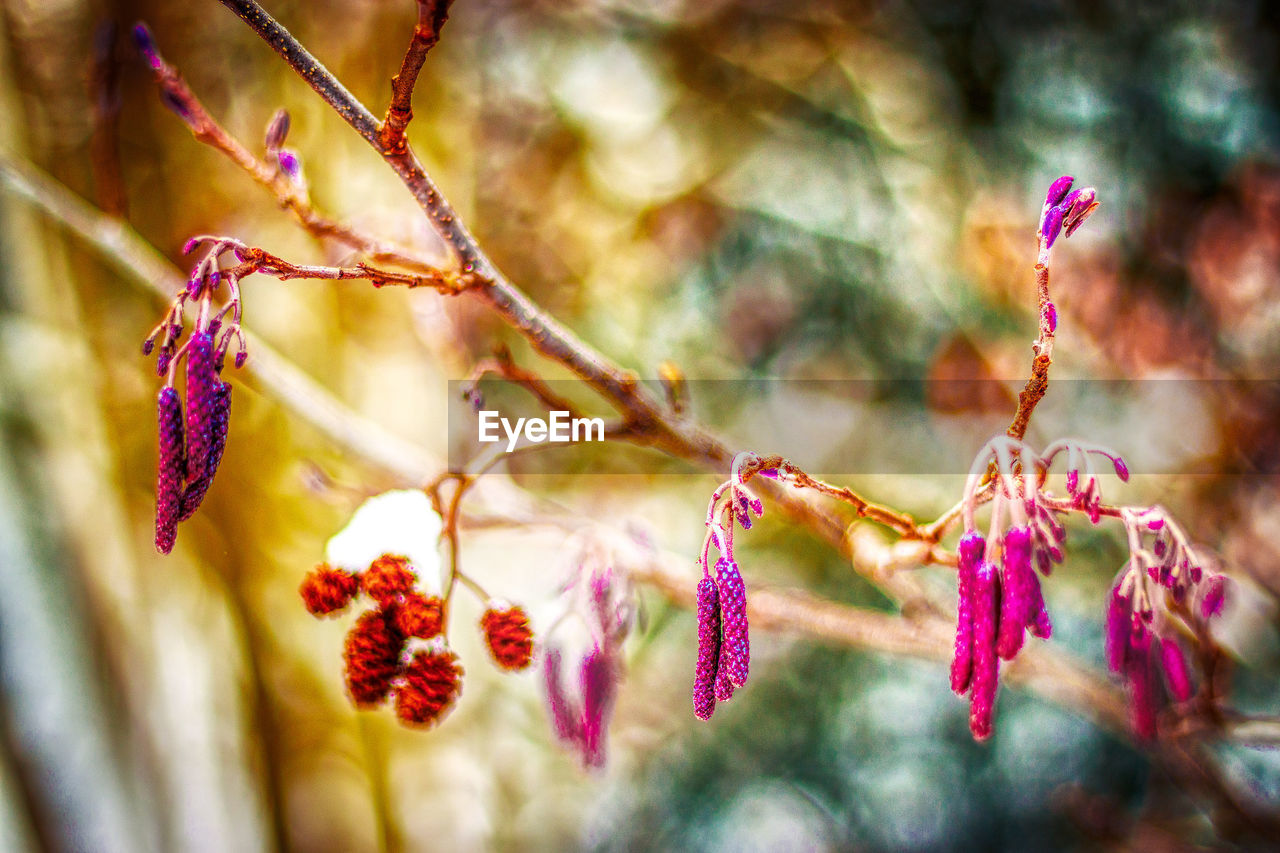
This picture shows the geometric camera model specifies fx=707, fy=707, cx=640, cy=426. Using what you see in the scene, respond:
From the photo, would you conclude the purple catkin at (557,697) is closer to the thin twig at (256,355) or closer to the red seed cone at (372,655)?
the red seed cone at (372,655)

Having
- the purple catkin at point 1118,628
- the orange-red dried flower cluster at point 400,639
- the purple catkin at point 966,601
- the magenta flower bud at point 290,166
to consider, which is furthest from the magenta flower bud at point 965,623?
the magenta flower bud at point 290,166

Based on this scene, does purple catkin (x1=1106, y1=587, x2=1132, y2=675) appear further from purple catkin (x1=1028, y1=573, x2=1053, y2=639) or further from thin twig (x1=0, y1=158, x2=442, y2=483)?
thin twig (x1=0, y1=158, x2=442, y2=483)

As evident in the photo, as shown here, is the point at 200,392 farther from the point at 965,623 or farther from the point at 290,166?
the point at 965,623

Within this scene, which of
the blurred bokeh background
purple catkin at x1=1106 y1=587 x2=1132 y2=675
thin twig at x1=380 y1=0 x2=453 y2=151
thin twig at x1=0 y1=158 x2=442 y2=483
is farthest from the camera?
the blurred bokeh background

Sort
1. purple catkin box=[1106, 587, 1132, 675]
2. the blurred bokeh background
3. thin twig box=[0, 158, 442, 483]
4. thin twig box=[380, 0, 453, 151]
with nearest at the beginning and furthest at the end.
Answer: thin twig box=[380, 0, 453, 151] < purple catkin box=[1106, 587, 1132, 675] < thin twig box=[0, 158, 442, 483] < the blurred bokeh background

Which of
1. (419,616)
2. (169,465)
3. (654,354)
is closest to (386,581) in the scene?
(419,616)

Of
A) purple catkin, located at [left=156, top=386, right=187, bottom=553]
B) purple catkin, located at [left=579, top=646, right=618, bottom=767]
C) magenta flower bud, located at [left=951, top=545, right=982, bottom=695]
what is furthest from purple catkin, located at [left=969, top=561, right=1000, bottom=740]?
purple catkin, located at [left=156, top=386, right=187, bottom=553]

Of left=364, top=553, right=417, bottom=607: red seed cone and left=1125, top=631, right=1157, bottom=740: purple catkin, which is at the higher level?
left=364, top=553, right=417, bottom=607: red seed cone
